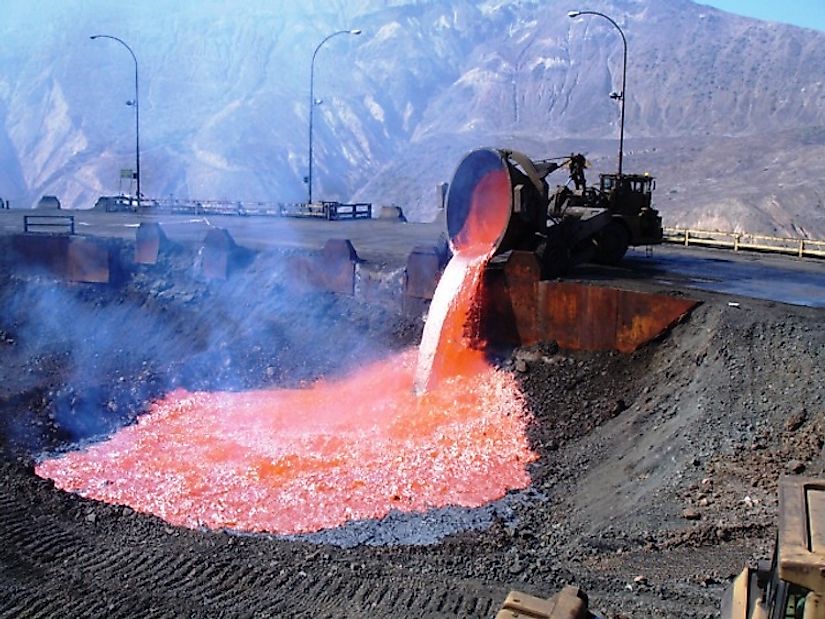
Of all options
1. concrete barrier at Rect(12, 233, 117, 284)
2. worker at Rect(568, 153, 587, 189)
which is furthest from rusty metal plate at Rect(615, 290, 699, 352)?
concrete barrier at Rect(12, 233, 117, 284)

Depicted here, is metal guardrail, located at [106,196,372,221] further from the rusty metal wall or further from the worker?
the rusty metal wall

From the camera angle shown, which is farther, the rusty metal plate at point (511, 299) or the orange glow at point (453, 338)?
the orange glow at point (453, 338)

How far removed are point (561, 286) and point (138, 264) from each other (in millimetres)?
13882

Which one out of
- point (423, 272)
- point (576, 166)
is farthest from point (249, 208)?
point (576, 166)

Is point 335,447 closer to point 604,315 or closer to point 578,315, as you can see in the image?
point 578,315

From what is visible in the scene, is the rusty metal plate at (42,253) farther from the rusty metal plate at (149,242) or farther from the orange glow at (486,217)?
the orange glow at (486,217)

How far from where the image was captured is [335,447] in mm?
15789

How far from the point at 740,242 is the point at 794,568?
84.0 feet

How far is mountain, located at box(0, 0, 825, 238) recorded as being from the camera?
3652 inches

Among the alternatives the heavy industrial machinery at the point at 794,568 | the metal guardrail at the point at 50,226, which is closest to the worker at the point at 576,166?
the heavy industrial machinery at the point at 794,568

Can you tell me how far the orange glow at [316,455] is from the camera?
43.9 ft

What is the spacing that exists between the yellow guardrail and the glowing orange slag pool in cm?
1187

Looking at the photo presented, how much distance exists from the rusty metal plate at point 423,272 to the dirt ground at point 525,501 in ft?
2.32

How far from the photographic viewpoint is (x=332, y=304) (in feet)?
73.6
